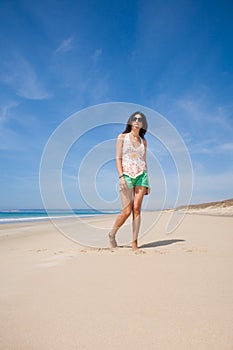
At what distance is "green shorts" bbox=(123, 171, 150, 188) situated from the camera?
149 inches

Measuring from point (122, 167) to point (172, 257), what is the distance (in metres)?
1.62

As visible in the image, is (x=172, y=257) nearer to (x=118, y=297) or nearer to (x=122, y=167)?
(x=118, y=297)

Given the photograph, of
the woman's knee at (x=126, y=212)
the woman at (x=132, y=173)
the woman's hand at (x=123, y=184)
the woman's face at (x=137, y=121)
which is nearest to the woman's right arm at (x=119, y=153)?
the woman at (x=132, y=173)

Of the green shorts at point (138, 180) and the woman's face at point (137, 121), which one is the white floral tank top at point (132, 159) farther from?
the woman's face at point (137, 121)

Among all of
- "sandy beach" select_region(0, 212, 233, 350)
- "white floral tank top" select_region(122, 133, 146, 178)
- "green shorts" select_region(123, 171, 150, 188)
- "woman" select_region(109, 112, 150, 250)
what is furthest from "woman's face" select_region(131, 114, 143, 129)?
"sandy beach" select_region(0, 212, 233, 350)

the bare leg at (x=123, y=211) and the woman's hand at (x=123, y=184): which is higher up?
the woman's hand at (x=123, y=184)

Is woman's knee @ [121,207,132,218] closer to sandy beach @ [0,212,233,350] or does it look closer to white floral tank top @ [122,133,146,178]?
white floral tank top @ [122,133,146,178]

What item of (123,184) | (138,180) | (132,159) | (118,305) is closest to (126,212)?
(123,184)

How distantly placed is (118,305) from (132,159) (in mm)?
2659

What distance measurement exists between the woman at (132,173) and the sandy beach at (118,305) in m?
1.22

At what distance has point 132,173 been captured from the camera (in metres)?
3.82

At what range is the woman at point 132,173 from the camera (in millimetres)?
3754

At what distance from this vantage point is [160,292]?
66.1 inches

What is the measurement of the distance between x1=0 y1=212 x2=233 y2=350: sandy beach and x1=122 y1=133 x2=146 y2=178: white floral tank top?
1602mm
